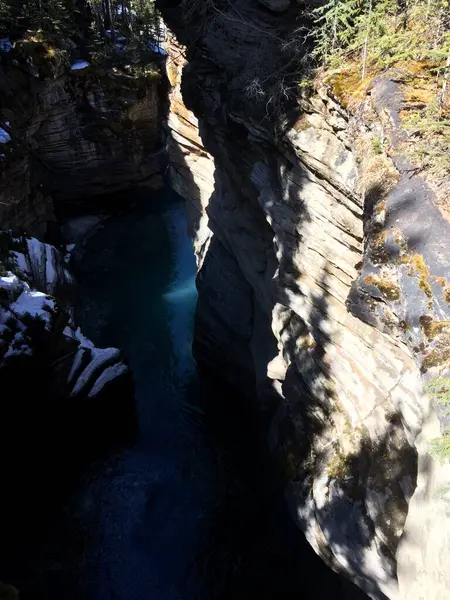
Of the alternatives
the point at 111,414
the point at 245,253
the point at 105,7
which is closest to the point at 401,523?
the point at 245,253

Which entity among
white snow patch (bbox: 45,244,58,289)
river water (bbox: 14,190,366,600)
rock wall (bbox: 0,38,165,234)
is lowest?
river water (bbox: 14,190,366,600)

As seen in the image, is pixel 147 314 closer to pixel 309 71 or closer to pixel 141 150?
pixel 141 150

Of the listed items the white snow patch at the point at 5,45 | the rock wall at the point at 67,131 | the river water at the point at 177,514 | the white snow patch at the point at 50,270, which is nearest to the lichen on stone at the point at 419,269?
the river water at the point at 177,514

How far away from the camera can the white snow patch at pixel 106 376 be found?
528 inches

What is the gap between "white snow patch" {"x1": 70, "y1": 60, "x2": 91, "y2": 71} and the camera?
2255cm

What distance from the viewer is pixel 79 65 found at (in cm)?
2286

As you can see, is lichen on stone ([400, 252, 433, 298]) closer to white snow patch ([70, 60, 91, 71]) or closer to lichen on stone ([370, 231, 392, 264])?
lichen on stone ([370, 231, 392, 264])

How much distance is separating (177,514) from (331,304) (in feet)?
23.9

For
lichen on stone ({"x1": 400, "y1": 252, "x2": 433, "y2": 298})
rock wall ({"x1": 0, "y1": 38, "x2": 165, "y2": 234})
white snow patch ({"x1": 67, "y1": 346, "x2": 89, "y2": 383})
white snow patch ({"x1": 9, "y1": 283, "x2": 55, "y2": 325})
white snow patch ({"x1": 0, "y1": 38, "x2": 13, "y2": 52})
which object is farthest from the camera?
white snow patch ({"x1": 0, "y1": 38, "x2": 13, "y2": 52})

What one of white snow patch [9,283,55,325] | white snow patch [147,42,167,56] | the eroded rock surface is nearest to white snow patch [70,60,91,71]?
white snow patch [147,42,167,56]

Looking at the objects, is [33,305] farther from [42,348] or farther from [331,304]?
[331,304]

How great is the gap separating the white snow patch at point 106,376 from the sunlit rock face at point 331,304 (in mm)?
3600

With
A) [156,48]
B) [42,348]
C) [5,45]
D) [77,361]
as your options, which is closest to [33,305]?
[42,348]

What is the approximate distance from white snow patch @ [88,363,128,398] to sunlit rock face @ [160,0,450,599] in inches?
142
